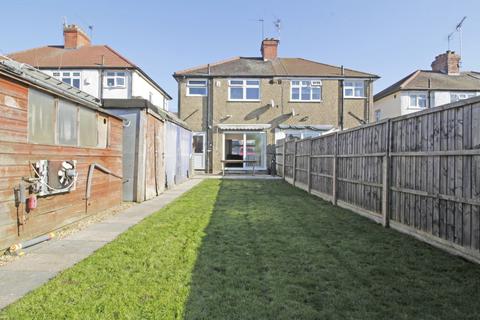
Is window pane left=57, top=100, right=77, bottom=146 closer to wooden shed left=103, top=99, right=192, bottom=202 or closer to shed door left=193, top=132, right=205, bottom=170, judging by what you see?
wooden shed left=103, top=99, right=192, bottom=202

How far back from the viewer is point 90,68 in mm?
22609

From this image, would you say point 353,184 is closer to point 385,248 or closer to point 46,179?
point 385,248

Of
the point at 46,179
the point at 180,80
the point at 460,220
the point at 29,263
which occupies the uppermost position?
the point at 180,80

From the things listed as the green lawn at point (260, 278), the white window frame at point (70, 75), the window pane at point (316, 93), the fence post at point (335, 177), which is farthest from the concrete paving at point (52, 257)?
the white window frame at point (70, 75)

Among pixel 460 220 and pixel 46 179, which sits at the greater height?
pixel 46 179

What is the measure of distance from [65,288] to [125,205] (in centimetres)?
553

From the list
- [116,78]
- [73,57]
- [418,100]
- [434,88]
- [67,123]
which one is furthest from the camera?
[418,100]

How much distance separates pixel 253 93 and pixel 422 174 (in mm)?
17655

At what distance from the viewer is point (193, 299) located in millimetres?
2994

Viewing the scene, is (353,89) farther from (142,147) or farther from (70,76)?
(70,76)

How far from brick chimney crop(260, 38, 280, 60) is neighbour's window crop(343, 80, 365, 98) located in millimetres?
5619

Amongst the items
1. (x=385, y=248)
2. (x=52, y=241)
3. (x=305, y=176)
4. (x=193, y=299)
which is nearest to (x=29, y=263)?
(x=52, y=241)

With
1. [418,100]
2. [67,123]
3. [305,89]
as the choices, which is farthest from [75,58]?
[418,100]

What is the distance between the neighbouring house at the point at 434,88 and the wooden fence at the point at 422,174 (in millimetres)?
20004
